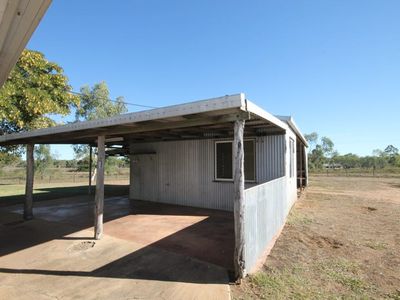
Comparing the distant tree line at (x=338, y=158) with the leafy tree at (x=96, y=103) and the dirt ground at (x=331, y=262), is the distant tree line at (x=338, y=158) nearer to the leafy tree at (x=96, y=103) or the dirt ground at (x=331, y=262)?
the leafy tree at (x=96, y=103)

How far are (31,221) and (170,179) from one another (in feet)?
14.1

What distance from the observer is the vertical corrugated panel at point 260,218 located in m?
3.60

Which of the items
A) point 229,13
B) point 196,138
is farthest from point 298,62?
point 196,138

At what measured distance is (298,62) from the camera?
10.6m

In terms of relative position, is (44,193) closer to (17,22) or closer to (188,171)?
(188,171)

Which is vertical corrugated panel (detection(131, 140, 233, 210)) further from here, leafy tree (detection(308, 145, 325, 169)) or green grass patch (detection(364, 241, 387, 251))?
leafy tree (detection(308, 145, 325, 169))

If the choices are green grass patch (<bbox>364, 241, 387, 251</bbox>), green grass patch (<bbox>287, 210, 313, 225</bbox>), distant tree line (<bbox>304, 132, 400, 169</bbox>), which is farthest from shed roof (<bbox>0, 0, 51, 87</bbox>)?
distant tree line (<bbox>304, 132, 400, 169</bbox>)

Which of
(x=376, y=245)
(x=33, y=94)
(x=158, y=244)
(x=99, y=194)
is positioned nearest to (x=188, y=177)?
(x=99, y=194)

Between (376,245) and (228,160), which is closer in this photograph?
(376,245)

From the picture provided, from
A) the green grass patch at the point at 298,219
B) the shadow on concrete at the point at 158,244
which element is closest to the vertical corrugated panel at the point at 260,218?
the shadow on concrete at the point at 158,244

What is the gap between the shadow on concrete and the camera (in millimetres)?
3654

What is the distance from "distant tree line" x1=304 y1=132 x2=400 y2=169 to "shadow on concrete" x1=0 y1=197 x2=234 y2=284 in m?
35.1

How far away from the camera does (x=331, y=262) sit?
12.9ft

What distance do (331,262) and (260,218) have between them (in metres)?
1.23
